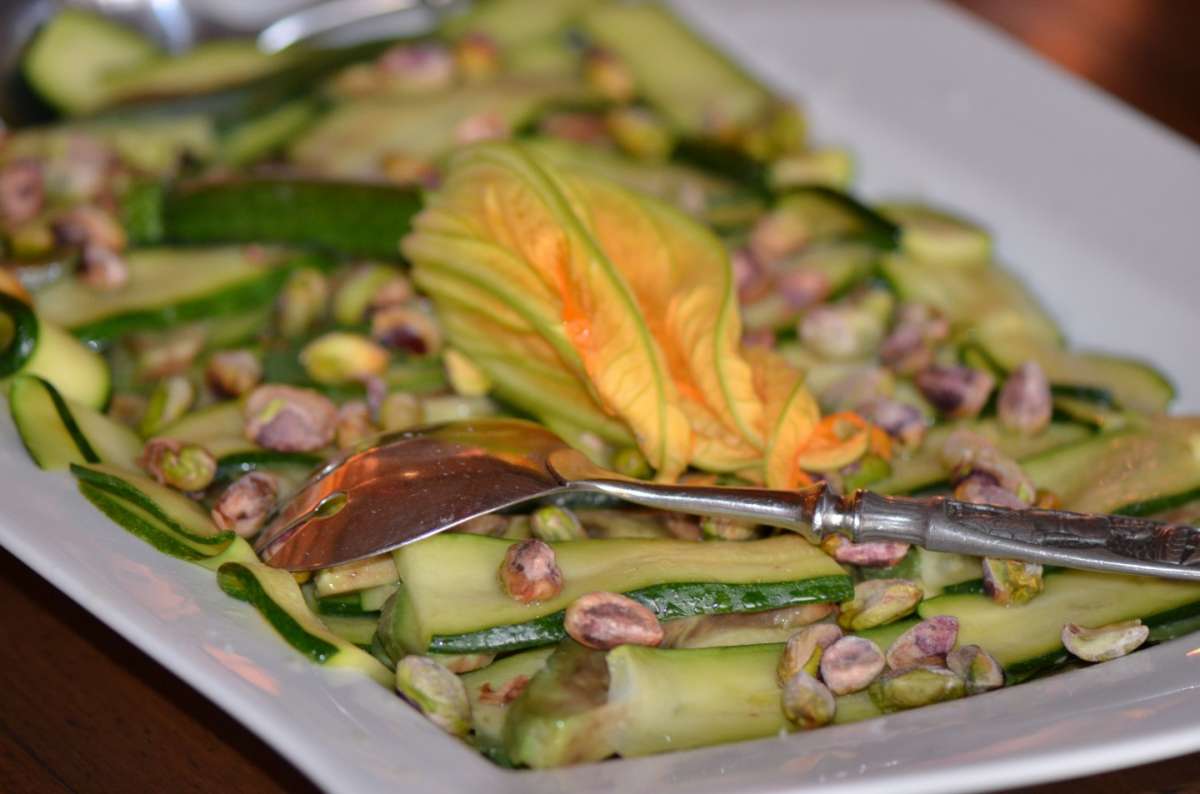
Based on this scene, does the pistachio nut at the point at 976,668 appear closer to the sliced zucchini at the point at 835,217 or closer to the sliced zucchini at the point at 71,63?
the sliced zucchini at the point at 835,217

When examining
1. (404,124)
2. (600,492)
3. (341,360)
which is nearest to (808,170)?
(404,124)

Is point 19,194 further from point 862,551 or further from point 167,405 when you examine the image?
point 862,551

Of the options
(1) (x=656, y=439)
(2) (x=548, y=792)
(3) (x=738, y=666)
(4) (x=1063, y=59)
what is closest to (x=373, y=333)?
(1) (x=656, y=439)

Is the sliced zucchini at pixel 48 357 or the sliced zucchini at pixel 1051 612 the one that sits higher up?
the sliced zucchini at pixel 1051 612

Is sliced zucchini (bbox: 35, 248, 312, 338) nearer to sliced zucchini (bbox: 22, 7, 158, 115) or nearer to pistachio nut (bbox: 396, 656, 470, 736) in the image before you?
sliced zucchini (bbox: 22, 7, 158, 115)

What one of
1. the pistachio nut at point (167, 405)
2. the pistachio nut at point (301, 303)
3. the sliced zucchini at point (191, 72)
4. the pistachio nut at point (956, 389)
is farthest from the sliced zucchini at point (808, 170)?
the pistachio nut at point (167, 405)

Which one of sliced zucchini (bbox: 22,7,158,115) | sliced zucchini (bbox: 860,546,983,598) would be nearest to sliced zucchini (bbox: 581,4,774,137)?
sliced zucchini (bbox: 22,7,158,115)
